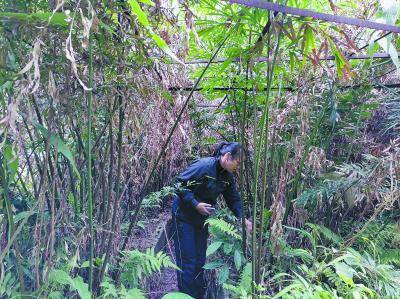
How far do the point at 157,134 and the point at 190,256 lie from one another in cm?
106

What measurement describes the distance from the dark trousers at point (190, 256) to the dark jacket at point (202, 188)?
0.08 metres

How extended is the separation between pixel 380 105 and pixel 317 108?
560mm

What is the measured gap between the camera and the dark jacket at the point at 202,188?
9.50 feet

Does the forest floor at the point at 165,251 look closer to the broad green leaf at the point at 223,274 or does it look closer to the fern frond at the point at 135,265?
the broad green leaf at the point at 223,274

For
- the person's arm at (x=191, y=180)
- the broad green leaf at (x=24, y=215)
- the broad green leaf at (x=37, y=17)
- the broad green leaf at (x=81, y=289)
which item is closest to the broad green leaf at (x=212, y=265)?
the person's arm at (x=191, y=180)

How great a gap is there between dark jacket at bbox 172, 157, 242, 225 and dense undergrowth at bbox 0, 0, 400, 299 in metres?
0.19

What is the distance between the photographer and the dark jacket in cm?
290

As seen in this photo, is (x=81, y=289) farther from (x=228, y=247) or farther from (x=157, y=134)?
(x=228, y=247)

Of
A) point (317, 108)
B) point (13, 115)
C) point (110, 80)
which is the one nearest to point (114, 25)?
point (110, 80)

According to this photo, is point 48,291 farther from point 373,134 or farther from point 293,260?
point 373,134

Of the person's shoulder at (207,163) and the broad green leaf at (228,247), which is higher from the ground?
the person's shoulder at (207,163)

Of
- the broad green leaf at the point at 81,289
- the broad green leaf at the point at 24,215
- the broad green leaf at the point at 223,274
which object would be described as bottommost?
the broad green leaf at the point at 223,274

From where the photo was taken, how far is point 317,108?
296 cm

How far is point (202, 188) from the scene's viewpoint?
2.98 m
